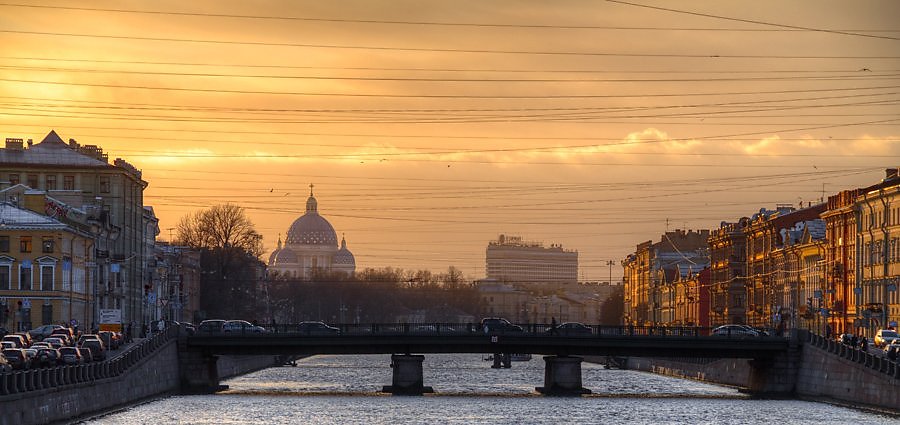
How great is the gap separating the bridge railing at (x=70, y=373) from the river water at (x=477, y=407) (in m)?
2.16

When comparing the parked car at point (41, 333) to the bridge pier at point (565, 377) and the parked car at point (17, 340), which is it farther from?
the bridge pier at point (565, 377)

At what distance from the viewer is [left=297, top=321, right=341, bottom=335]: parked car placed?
4857 inches

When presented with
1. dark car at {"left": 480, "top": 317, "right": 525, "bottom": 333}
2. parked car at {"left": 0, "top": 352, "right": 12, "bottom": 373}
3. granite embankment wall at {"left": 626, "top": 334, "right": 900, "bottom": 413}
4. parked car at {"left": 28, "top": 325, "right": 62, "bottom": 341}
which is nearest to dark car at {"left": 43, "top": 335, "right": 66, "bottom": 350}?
parked car at {"left": 28, "top": 325, "right": 62, "bottom": 341}

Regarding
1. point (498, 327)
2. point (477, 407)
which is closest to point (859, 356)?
point (477, 407)

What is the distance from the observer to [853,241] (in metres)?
149

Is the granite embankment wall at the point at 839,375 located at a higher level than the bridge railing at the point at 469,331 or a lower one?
lower

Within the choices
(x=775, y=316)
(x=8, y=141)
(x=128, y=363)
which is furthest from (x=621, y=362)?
(x=128, y=363)

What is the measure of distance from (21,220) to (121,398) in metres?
46.6

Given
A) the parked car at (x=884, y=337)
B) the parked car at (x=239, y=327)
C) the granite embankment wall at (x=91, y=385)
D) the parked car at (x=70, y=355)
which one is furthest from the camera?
the parked car at (x=239, y=327)

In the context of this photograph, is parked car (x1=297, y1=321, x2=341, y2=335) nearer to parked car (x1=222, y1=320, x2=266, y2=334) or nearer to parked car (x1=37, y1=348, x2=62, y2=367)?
parked car (x1=222, y1=320, x2=266, y2=334)

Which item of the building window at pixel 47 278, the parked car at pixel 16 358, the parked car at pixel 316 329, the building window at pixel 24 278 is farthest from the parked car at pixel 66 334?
the parked car at pixel 16 358

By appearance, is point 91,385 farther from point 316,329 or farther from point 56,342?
point 316,329

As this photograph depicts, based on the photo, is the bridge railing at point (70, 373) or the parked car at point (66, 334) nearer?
the bridge railing at point (70, 373)

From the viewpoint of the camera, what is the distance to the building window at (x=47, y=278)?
463 ft
